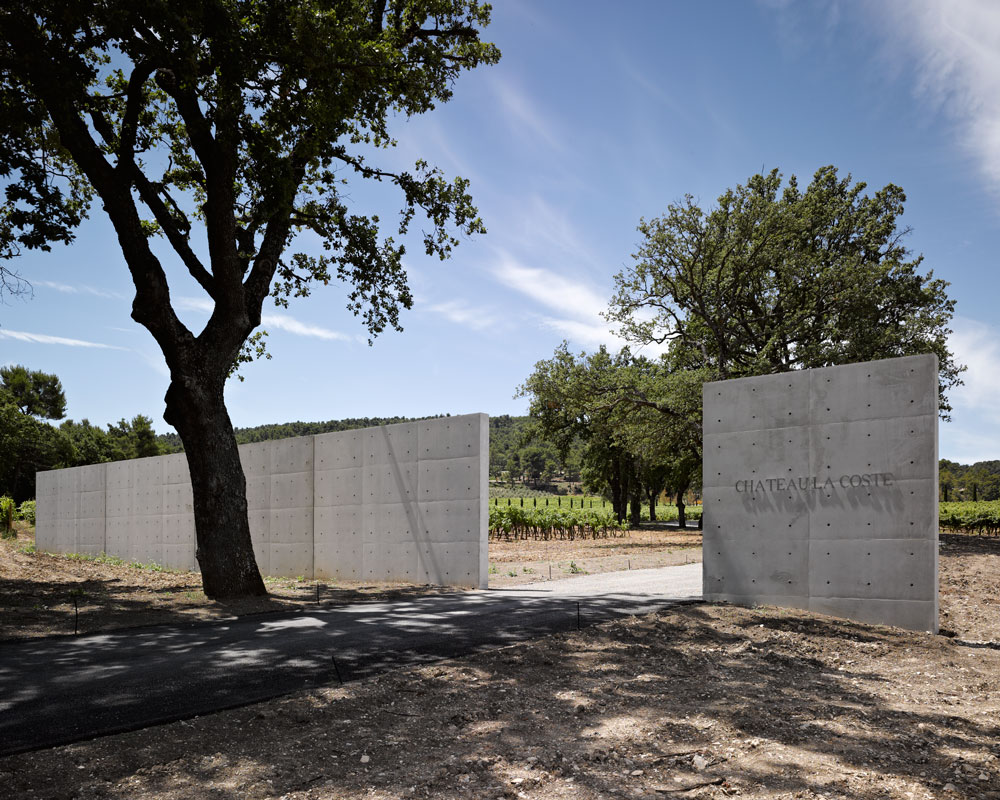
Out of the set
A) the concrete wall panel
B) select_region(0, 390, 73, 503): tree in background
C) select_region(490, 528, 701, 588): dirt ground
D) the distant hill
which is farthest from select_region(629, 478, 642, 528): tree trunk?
select_region(0, 390, 73, 503): tree in background

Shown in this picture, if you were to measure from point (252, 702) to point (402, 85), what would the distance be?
10.2 meters

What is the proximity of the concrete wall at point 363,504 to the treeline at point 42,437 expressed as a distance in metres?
31.9

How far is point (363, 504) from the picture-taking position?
48.8 ft

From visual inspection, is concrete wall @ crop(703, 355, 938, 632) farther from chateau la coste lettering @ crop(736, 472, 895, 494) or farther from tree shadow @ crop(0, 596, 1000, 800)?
tree shadow @ crop(0, 596, 1000, 800)

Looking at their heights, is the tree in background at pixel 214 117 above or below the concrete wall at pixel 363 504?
above

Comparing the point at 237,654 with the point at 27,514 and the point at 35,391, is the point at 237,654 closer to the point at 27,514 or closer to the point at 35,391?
the point at 27,514

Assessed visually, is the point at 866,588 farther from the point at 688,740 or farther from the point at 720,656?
the point at 688,740

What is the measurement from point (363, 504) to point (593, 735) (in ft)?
34.2

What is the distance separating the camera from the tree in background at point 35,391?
57.0 m

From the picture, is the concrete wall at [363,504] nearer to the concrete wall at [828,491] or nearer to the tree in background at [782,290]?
the concrete wall at [828,491]

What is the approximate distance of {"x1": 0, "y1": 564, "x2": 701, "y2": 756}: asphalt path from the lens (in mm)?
5211

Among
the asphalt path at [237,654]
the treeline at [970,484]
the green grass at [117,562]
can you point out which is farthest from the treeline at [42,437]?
the treeline at [970,484]

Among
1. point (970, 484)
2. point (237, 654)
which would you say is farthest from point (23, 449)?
point (970, 484)

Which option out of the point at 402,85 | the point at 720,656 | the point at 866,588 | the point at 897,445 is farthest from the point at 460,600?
the point at 402,85
